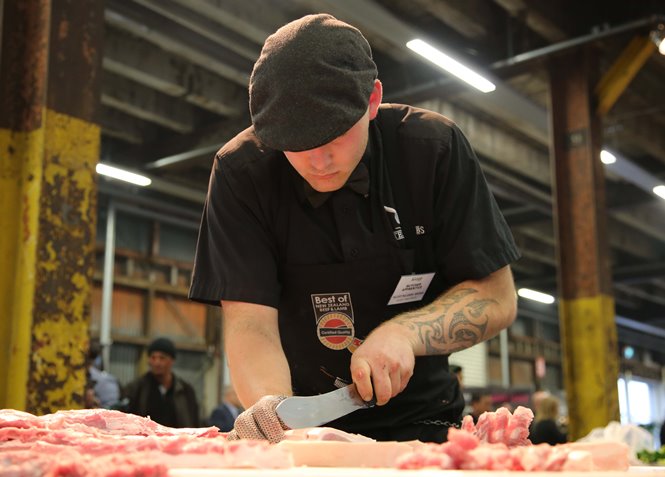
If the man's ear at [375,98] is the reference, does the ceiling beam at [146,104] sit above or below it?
above

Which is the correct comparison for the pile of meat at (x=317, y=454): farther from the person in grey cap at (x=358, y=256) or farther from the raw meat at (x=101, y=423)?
the person in grey cap at (x=358, y=256)

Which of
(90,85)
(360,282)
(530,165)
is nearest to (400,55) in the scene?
(530,165)

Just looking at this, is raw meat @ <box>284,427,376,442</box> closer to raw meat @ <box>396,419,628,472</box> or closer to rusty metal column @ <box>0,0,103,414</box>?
raw meat @ <box>396,419,628,472</box>

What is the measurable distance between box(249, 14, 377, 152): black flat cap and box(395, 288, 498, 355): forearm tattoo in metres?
0.52

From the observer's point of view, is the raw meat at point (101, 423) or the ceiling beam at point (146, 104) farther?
the ceiling beam at point (146, 104)

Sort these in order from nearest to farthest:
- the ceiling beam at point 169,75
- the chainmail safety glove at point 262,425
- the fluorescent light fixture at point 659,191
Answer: the chainmail safety glove at point 262,425
the ceiling beam at point 169,75
the fluorescent light fixture at point 659,191

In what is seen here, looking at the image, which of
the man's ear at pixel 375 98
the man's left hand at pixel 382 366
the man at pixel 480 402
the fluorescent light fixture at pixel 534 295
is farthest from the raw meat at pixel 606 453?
the fluorescent light fixture at pixel 534 295

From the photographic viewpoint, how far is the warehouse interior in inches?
173

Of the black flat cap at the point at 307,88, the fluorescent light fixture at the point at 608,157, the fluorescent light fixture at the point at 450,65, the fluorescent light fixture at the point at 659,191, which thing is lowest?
the black flat cap at the point at 307,88

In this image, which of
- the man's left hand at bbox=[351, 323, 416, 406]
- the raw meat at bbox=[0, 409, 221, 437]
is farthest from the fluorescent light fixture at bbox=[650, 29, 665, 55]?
the raw meat at bbox=[0, 409, 221, 437]

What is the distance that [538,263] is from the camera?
68.3 feet

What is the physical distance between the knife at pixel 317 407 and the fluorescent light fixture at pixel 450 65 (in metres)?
6.80

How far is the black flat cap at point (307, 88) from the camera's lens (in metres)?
2.01

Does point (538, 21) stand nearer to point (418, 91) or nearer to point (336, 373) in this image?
point (418, 91)
